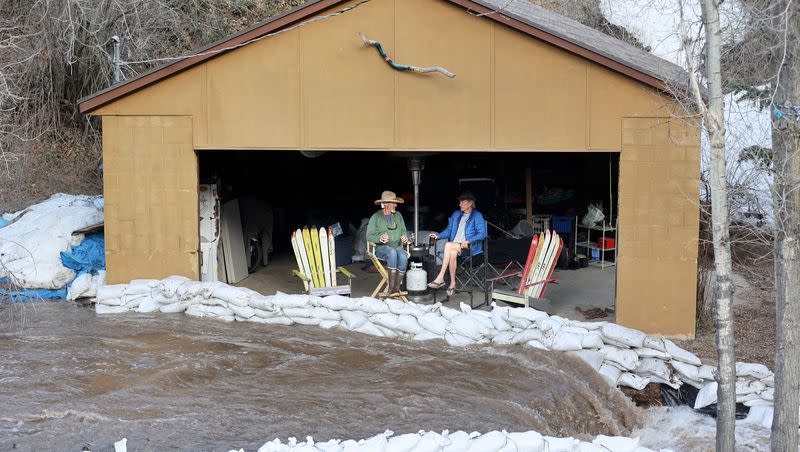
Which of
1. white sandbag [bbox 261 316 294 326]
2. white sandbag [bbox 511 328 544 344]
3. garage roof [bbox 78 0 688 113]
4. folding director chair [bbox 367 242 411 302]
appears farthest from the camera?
folding director chair [bbox 367 242 411 302]

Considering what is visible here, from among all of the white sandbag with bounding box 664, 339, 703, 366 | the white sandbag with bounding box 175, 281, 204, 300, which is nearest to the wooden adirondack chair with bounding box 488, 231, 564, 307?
the white sandbag with bounding box 664, 339, 703, 366

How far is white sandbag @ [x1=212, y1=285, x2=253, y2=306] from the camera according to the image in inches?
404

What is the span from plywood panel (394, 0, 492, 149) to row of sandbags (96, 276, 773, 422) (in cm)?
201

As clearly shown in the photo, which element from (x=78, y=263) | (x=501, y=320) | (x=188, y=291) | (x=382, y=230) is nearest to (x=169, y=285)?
(x=188, y=291)

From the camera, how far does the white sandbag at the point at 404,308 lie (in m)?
9.74

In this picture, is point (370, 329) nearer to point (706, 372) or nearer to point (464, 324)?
point (464, 324)

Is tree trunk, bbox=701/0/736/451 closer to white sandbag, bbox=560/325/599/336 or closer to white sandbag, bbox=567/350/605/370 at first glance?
white sandbag, bbox=567/350/605/370

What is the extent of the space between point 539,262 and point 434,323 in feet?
5.58

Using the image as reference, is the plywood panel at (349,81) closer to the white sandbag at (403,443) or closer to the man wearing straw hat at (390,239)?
the man wearing straw hat at (390,239)

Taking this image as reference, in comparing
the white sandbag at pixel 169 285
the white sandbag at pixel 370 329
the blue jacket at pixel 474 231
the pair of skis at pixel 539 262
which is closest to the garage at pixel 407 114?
the white sandbag at pixel 169 285

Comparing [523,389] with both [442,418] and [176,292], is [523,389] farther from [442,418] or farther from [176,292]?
[176,292]

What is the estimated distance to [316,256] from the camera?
10.9 meters

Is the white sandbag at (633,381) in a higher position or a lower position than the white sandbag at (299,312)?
lower

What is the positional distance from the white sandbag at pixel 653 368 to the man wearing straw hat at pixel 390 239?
3.30m
